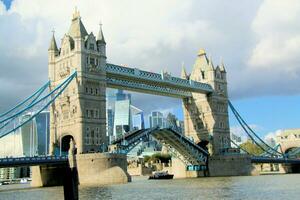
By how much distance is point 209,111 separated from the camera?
97.2 meters

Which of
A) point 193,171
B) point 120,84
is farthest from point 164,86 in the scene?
point 193,171

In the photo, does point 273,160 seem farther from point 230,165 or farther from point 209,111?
point 209,111

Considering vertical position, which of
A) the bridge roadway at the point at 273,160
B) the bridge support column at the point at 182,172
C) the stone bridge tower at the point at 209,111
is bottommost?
the bridge support column at the point at 182,172

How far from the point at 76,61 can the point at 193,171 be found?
115 feet

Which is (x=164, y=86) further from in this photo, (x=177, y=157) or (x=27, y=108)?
(x=27, y=108)

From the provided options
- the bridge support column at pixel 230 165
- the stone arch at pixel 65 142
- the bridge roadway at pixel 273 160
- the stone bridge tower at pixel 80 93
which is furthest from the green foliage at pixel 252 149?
the stone arch at pixel 65 142

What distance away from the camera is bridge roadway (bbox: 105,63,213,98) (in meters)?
77.7

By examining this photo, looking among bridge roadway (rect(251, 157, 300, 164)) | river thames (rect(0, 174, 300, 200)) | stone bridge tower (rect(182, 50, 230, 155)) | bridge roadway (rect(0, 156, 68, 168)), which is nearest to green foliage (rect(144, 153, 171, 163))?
stone bridge tower (rect(182, 50, 230, 155))

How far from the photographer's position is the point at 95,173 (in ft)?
208

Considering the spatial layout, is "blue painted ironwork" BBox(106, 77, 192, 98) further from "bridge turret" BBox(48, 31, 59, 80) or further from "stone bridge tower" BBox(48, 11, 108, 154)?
"bridge turret" BBox(48, 31, 59, 80)

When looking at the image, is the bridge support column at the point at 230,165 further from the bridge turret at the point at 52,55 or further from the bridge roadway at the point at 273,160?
the bridge turret at the point at 52,55

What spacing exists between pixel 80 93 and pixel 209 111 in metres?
35.0

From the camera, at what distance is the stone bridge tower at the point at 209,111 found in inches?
3812

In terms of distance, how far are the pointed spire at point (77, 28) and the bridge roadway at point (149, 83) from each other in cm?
666
